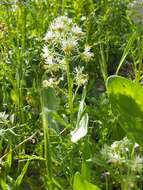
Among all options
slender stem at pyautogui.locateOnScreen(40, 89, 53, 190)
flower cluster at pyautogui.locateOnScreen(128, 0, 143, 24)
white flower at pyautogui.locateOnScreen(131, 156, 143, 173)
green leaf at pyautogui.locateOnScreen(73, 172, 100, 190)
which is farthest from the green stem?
flower cluster at pyautogui.locateOnScreen(128, 0, 143, 24)

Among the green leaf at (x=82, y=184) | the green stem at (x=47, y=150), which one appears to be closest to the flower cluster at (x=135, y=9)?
the green stem at (x=47, y=150)

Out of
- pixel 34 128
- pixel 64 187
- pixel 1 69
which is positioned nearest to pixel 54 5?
pixel 1 69

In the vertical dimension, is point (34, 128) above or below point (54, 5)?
below

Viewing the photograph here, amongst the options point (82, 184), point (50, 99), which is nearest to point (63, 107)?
point (50, 99)

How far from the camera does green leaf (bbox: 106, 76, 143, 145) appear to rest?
140cm

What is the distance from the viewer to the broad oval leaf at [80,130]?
4.52 ft

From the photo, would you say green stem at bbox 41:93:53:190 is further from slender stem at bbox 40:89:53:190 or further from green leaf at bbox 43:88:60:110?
green leaf at bbox 43:88:60:110

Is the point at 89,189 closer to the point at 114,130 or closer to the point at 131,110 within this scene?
the point at 131,110

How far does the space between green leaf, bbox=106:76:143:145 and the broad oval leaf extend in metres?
0.09

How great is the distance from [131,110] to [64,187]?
27cm

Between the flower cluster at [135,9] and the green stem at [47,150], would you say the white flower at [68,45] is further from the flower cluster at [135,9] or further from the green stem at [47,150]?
the flower cluster at [135,9]

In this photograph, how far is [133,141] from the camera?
1.38 m

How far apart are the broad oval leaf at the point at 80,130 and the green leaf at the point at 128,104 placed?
3.6 inches

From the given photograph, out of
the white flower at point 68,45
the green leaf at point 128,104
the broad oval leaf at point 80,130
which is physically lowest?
the broad oval leaf at point 80,130
